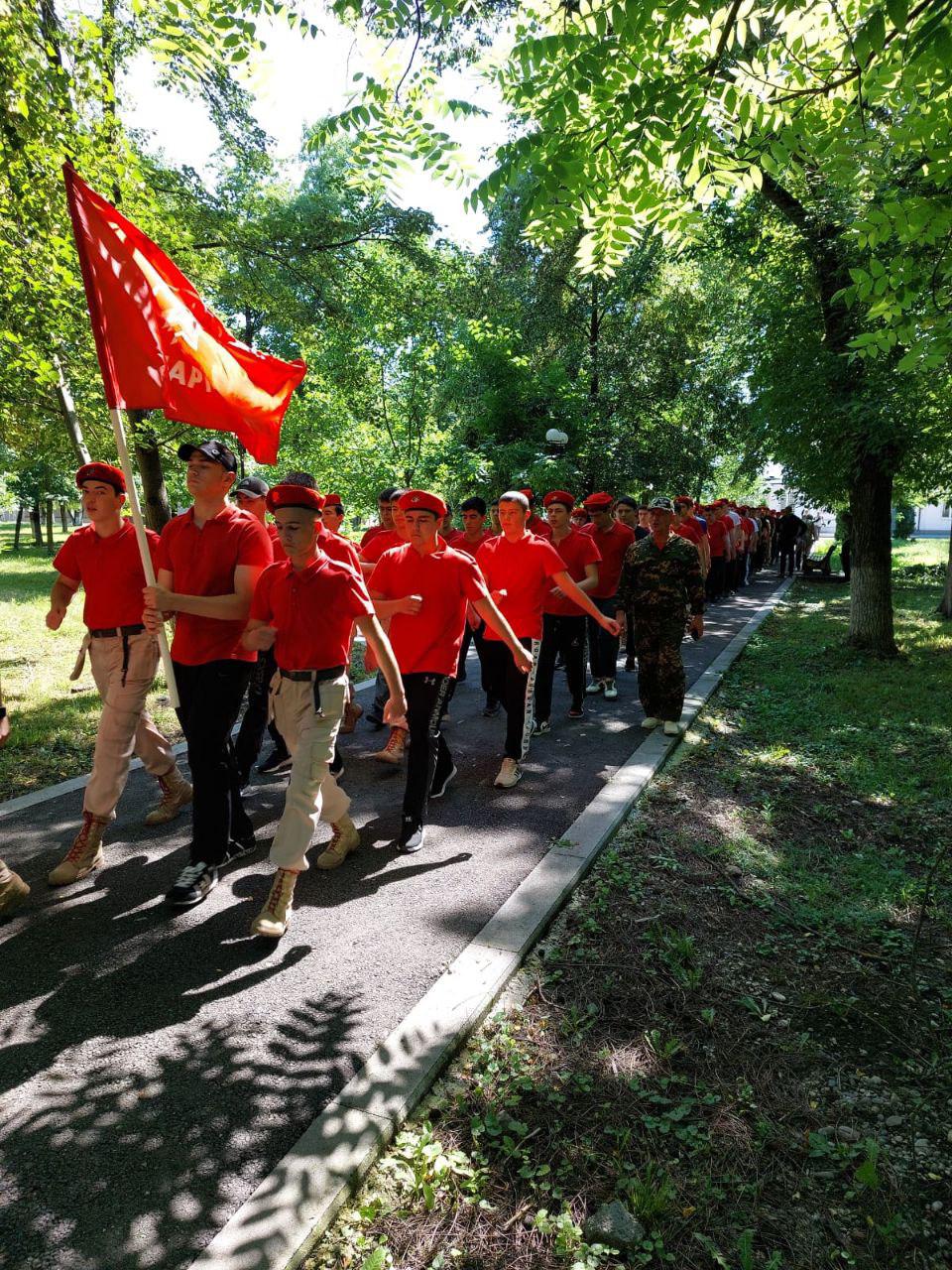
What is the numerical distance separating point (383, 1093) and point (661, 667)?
17.1 feet

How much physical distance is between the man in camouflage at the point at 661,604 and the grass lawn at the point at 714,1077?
2076 millimetres

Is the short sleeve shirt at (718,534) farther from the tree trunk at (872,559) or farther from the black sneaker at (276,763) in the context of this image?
the black sneaker at (276,763)

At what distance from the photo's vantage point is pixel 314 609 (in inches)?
149

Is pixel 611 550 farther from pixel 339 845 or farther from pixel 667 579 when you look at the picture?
pixel 339 845

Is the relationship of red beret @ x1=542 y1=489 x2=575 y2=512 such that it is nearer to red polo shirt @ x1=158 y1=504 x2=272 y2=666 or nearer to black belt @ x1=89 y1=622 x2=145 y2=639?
red polo shirt @ x1=158 y1=504 x2=272 y2=666

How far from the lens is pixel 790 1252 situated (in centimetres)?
213

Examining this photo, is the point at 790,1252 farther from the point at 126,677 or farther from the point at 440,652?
the point at 126,677

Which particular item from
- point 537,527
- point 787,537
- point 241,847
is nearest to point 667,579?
point 537,527

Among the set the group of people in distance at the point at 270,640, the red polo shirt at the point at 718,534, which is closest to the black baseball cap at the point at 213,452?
the group of people in distance at the point at 270,640

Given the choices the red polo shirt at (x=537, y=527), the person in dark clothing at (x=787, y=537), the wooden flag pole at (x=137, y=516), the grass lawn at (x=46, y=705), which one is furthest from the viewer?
the person in dark clothing at (x=787, y=537)

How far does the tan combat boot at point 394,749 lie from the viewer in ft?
21.4

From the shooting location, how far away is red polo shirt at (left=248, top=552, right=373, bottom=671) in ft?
12.4

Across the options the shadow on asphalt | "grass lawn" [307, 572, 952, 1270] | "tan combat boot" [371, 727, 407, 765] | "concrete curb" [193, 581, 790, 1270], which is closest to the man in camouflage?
"grass lawn" [307, 572, 952, 1270]

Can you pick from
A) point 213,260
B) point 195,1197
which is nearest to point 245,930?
point 195,1197
